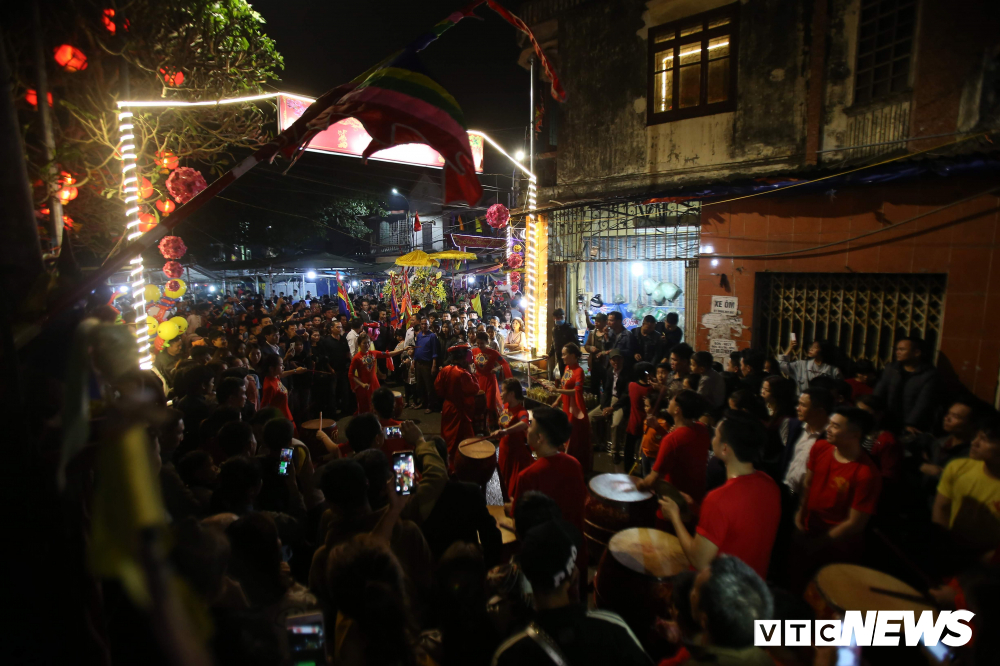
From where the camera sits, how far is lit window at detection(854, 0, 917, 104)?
6.99 m

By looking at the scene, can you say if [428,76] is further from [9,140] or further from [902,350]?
[902,350]

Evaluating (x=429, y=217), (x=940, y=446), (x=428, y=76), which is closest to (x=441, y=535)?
(x=428, y=76)

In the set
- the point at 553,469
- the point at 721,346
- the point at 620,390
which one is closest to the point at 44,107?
the point at 553,469

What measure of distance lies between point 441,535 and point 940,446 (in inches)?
167

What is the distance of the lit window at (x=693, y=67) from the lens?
29.5 ft

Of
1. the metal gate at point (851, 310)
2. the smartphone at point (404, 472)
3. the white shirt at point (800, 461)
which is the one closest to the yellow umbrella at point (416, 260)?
the metal gate at point (851, 310)

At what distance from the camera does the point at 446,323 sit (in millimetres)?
11234

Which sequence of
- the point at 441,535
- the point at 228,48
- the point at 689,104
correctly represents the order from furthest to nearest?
the point at 689,104, the point at 228,48, the point at 441,535

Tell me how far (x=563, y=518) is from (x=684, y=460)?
1294 mm

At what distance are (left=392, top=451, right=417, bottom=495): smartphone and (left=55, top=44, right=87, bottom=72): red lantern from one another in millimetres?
5137

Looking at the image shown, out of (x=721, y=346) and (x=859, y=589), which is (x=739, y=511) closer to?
(x=859, y=589)

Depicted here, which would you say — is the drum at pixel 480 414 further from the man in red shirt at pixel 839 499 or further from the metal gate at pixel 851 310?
the metal gate at pixel 851 310

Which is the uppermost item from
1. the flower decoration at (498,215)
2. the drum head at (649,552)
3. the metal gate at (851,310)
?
the flower decoration at (498,215)

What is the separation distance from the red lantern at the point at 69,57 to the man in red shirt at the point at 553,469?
18.6 feet
